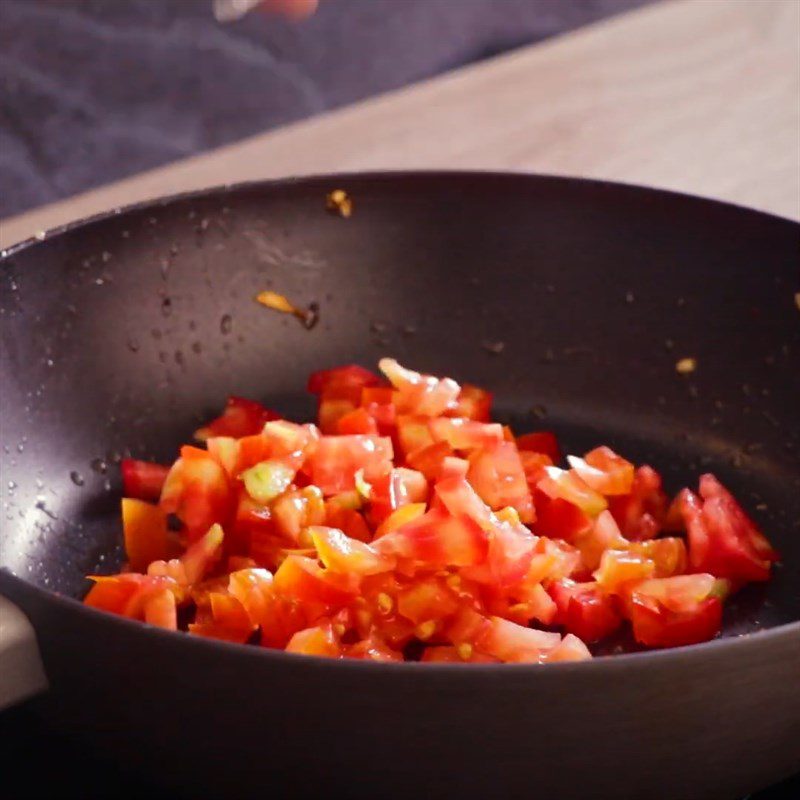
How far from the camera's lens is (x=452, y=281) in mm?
1119

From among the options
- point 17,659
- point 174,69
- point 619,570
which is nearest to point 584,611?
point 619,570

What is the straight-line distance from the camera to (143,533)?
94cm

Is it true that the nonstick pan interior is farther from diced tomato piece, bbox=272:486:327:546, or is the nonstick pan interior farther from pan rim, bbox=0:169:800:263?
diced tomato piece, bbox=272:486:327:546

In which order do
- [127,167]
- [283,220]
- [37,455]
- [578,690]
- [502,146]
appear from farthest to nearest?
[127,167] < [502,146] < [283,220] < [37,455] < [578,690]

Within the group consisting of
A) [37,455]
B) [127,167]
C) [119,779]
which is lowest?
[119,779]

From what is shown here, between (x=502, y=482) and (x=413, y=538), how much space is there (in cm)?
15

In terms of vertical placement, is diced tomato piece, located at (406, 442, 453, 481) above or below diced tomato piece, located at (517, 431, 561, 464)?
above

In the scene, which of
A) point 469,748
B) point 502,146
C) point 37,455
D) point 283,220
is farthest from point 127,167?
point 469,748

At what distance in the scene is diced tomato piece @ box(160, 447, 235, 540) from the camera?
923 mm

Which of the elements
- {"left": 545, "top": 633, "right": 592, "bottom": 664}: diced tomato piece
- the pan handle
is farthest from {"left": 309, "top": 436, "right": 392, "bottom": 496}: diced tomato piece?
the pan handle

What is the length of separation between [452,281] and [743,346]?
0.25 m

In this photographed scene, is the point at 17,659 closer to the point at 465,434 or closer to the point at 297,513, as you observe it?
the point at 297,513

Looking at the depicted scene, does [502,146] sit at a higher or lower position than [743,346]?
higher

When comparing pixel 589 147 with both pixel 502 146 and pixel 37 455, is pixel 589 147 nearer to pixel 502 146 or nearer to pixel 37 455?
pixel 502 146
